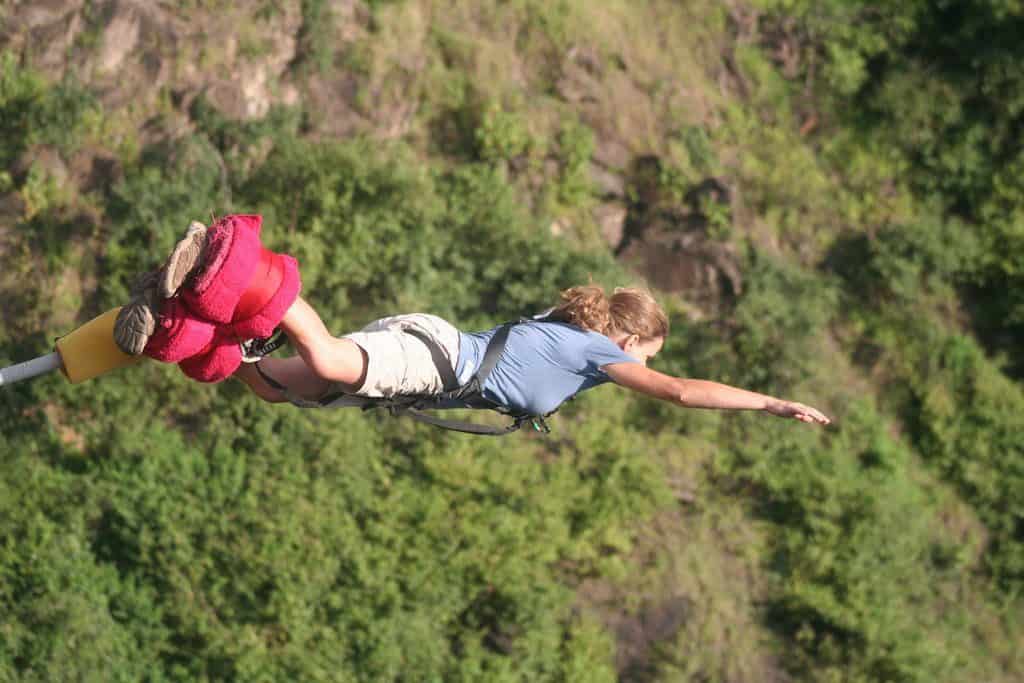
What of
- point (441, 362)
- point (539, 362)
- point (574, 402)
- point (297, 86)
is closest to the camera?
point (441, 362)

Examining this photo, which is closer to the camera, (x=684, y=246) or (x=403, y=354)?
(x=403, y=354)

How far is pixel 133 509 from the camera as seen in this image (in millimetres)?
8539

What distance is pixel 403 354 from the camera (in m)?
4.66

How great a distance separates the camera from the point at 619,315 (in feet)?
16.5

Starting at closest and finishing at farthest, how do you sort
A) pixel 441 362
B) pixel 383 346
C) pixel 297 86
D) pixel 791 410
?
pixel 791 410 → pixel 383 346 → pixel 441 362 → pixel 297 86

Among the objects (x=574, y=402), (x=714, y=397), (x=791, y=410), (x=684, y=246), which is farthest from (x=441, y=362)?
(x=684, y=246)

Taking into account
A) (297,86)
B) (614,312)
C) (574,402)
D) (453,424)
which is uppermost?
(614,312)

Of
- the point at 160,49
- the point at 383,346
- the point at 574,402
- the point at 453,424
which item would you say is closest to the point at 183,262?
the point at 383,346

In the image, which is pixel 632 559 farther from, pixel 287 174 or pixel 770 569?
pixel 287 174

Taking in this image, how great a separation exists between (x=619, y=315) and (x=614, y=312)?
0.03m

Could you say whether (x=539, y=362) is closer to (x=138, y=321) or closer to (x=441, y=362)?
(x=441, y=362)

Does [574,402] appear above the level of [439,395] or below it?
below

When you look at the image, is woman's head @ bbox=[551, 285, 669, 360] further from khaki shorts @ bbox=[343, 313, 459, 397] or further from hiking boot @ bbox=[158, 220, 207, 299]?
hiking boot @ bbox=[158, 220, 207, 299]

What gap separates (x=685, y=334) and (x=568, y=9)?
3.09 m
